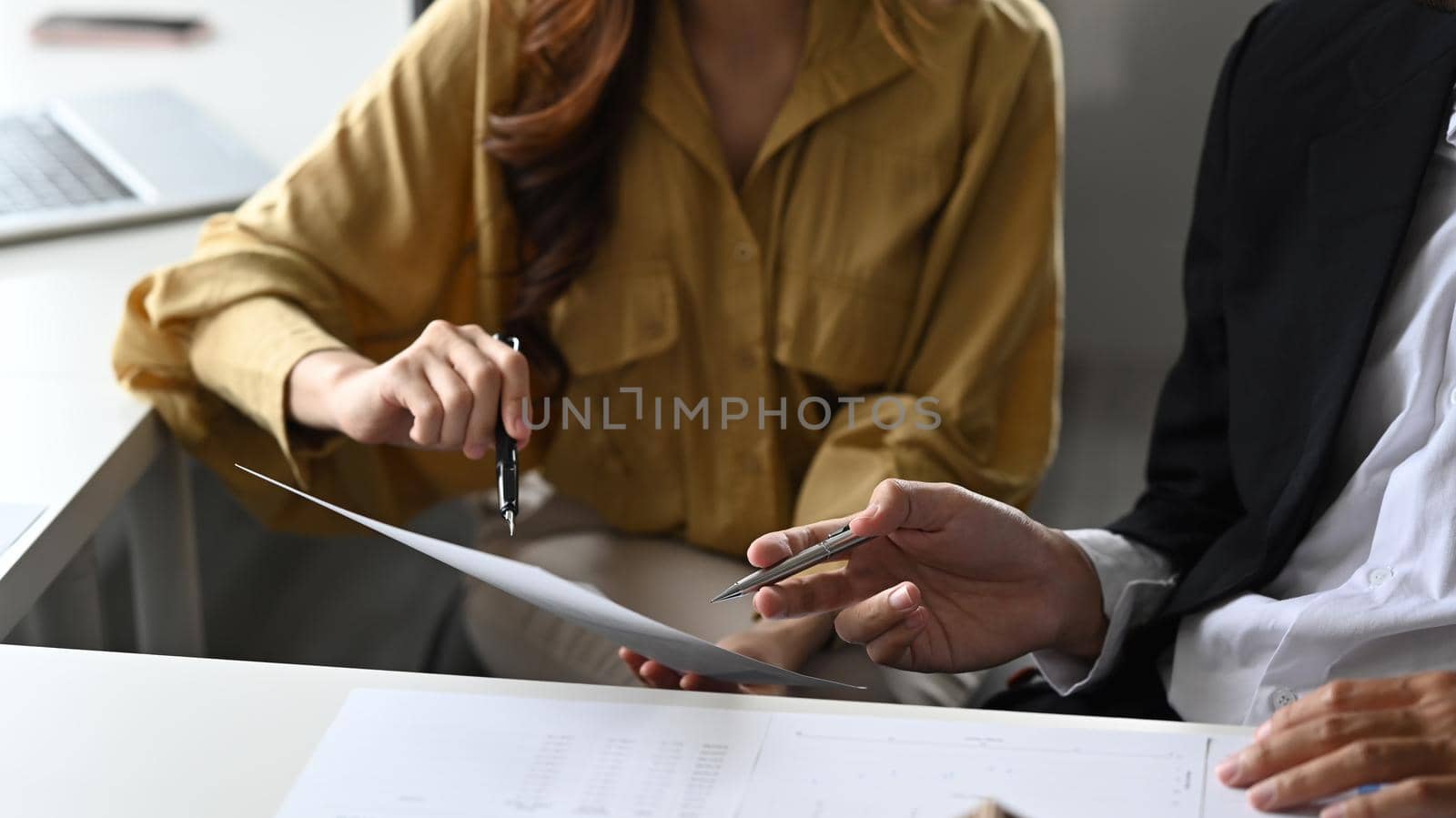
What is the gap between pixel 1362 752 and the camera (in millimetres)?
577

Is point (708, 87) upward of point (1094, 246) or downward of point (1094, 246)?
upward

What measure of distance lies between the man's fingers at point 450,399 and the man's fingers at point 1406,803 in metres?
0.48

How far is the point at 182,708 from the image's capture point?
2.06 ft

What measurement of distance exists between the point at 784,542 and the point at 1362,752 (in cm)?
27

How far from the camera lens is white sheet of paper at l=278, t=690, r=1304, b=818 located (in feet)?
1.86

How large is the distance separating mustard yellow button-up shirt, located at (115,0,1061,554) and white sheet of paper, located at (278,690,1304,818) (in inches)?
16.7

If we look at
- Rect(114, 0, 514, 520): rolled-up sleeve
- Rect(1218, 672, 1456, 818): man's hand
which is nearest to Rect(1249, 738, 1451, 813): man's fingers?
Rect(1218, 672, 1456, 818): man's hand

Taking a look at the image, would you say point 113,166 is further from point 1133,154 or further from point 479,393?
point 1133,154

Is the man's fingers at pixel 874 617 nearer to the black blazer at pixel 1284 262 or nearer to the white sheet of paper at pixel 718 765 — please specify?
the white sheet of paper at pixel 718 765

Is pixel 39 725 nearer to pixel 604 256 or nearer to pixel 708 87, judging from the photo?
pixel 604 256

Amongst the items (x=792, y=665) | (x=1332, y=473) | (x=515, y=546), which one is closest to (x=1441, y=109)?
(x=1332, y=473)

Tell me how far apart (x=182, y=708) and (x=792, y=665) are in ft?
1.43

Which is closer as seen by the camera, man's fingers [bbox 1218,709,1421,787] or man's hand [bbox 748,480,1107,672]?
man's fingers [bbox 1218,709,1421,787]

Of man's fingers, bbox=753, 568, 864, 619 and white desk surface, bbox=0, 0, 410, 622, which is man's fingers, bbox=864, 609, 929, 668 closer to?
man's fingers, bbox=753, 568, 864, 619
